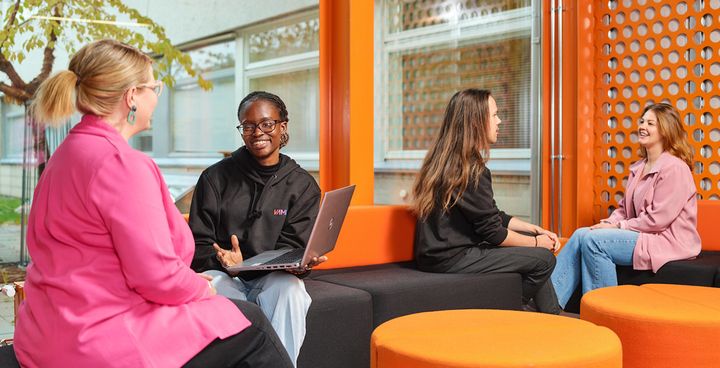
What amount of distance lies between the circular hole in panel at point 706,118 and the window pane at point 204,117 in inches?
122

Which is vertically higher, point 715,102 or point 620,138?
point 715,102

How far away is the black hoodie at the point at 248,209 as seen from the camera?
3.28 meters

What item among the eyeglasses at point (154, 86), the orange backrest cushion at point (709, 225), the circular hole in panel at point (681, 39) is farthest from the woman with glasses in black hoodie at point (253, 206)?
the circular hole in panel at point (681, 39)

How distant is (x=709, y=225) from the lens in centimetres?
505

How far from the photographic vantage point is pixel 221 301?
2045 mm

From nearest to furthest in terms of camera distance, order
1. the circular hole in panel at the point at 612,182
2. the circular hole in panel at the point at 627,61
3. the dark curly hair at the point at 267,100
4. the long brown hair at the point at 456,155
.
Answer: the dark curly hair at the point at 267,100, the long brown hair at the point at 456,155, the circular hole in panel at the point at 627,61, the circular hole in panel at the point at 612,182

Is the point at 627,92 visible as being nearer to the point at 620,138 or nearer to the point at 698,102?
the point at 620,138

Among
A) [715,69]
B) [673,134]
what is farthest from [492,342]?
[715,69]

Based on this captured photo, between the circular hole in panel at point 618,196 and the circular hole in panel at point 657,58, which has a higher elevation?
the circular hole in panel at point 657,58

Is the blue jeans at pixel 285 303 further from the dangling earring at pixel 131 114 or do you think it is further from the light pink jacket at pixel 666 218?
the light pink jacket at pixel 666 218

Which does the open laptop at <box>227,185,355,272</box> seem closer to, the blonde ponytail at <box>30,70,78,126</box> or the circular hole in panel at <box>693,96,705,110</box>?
the blonde ponytail at <box>30,70,78,126</box>

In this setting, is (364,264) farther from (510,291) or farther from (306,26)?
(306,26)

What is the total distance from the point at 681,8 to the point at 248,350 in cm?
445

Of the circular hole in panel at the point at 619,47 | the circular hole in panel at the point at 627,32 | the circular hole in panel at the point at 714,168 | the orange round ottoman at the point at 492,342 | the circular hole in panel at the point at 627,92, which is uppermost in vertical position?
the circular hole in panel at the point at 627,32
